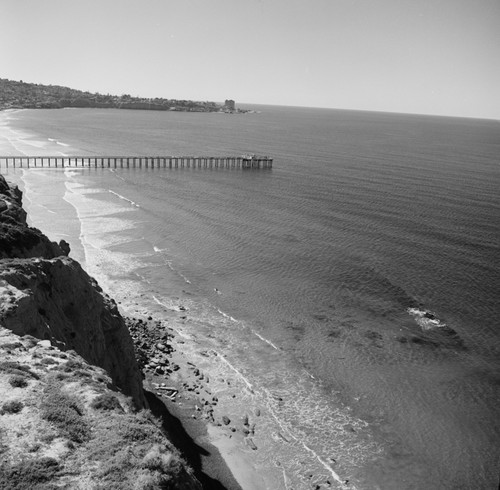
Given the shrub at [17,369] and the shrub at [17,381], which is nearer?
the shrub at [17,381]

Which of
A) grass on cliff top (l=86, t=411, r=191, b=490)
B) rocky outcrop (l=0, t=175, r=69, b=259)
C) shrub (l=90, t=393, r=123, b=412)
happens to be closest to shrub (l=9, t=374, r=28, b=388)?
shrub (l=90, t=393, r=123, b=412)

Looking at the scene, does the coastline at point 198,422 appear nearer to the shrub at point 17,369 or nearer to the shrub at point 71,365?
the shrub at point 71,365

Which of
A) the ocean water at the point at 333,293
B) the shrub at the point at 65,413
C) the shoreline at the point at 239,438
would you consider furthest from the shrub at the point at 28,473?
the ocean water at the point at 333,293

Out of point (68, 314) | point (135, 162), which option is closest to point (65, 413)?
point (68, 314)

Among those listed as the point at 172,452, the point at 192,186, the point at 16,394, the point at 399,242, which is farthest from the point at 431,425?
the point at 192,186

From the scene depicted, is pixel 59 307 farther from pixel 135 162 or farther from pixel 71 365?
pixel 135 162

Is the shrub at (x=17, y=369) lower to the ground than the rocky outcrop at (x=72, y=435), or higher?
higher

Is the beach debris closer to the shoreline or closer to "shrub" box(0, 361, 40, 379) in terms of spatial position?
the shoreline

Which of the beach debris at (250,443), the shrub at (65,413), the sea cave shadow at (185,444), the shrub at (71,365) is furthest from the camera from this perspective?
the beach debris at (250,443)
